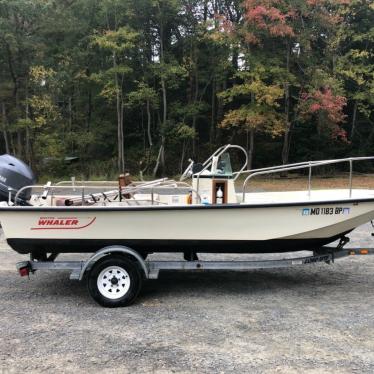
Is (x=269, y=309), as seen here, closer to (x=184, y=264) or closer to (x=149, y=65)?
(x=184, y=264)

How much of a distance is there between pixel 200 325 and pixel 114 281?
113cm

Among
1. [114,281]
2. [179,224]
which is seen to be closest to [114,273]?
[114,281]

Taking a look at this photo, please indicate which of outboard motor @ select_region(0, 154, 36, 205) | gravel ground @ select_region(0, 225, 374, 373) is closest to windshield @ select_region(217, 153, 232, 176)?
gravel ground @ select_region(0, 225, 374, 373)

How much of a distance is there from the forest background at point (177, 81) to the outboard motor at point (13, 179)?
14.0 meters

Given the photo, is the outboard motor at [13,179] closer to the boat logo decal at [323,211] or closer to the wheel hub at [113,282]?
the wheel hub at [113,282]

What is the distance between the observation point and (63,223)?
4980mm

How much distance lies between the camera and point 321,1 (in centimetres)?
1914

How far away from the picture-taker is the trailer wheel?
4879 millimetres

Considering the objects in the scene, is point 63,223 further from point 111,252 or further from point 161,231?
point 161,231

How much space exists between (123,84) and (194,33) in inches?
161

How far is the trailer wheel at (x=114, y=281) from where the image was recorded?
16.0 feet

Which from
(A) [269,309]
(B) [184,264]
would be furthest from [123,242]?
(A) [269,309]

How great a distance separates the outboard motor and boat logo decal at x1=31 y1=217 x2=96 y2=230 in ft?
1.86

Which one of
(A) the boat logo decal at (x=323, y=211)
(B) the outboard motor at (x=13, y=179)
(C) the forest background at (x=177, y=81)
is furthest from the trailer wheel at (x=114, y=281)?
(C) the forest background at (x=177, y=81)
